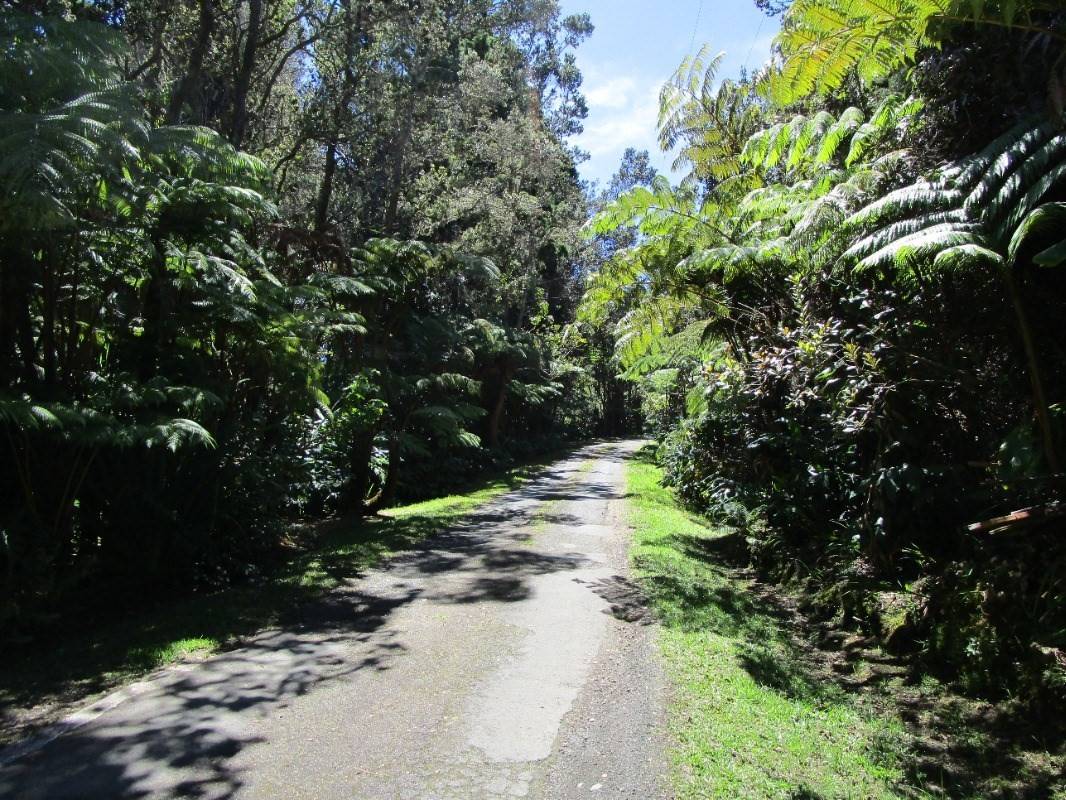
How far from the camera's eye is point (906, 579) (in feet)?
21.1

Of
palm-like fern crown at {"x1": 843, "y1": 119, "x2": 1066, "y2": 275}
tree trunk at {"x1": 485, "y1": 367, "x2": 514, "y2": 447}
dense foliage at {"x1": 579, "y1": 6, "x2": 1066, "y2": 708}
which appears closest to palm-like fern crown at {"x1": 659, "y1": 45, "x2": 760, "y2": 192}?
dense foliage at {"x1": 579, "y1": 6, "x2": 1066, "y2": 708}

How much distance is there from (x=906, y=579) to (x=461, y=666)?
402 centimetres

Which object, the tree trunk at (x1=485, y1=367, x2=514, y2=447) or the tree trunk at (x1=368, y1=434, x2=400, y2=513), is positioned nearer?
the tree trunk at (x1=368, y1=434, x2=400, y2=513)

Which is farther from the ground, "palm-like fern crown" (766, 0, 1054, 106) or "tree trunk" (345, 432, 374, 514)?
"palm-like fern crown" (766, 0, 1054, 106)

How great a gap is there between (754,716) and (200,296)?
6.53 metres

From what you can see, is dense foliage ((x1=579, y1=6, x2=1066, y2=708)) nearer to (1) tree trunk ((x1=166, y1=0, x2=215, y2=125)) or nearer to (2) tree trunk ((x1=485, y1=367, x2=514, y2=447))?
(1) tree trunk ((x1=166, y1=0, x2=215, y2=125))

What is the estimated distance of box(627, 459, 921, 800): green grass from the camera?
151 inches

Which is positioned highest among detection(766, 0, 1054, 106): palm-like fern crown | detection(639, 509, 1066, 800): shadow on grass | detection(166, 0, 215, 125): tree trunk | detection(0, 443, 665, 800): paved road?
detection(166, 0, 215, 125): tree trunk

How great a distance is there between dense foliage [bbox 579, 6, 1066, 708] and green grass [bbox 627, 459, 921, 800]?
910 millimetres

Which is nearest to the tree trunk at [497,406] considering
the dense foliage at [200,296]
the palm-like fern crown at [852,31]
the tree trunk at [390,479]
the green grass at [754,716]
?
the dense foliage at [200,296]

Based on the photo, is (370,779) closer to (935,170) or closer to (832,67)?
(832,67)

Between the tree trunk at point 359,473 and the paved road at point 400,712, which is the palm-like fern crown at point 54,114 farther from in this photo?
the tree trunk at point 359,473

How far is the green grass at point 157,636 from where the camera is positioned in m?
4.83

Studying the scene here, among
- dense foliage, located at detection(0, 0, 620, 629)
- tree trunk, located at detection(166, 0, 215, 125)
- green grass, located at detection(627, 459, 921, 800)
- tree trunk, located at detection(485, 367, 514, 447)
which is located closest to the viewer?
green grass, located at detection(627, 459, 921, 800)
